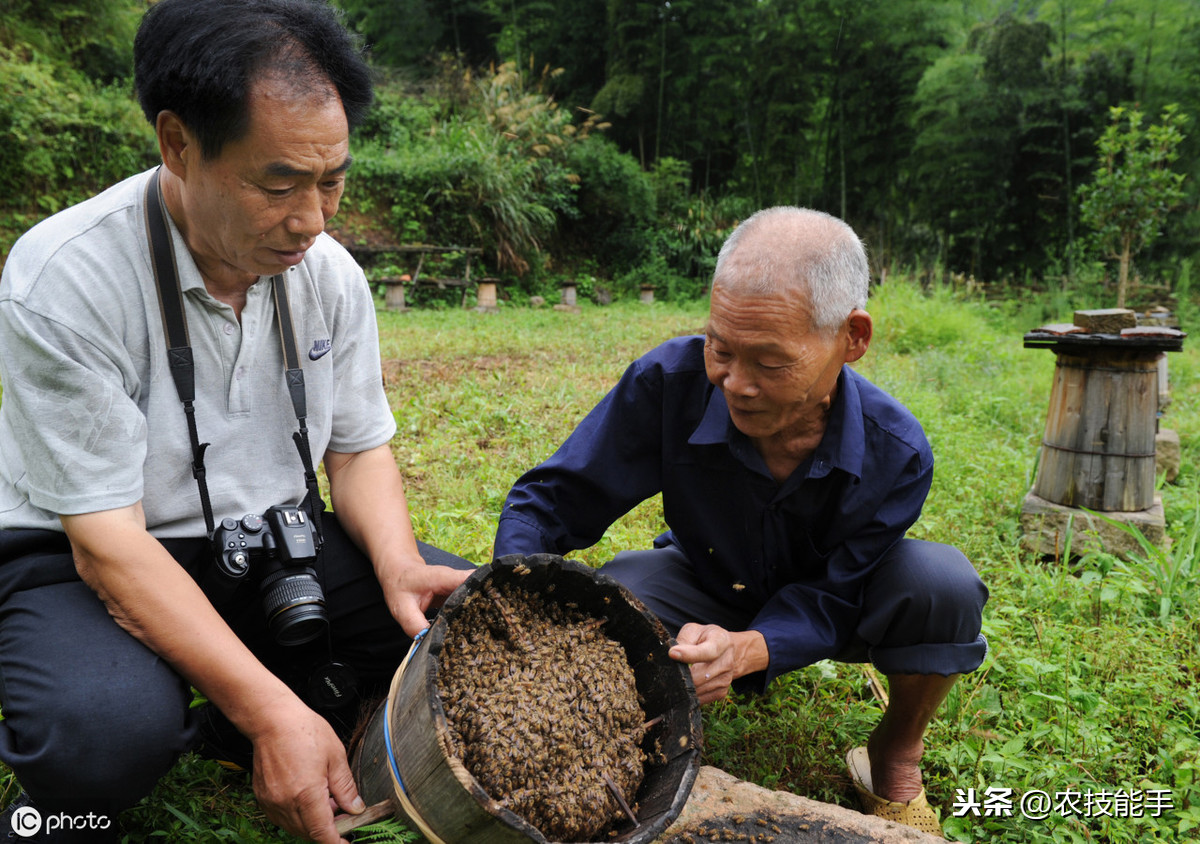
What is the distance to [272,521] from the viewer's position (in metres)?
1.80

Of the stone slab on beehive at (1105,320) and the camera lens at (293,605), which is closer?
the camera lens at (293,605)

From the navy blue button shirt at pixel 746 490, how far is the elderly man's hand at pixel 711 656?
164 millimetres

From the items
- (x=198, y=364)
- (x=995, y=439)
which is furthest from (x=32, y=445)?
(x=995, y=439)

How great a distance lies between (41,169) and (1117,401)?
38.4 ft

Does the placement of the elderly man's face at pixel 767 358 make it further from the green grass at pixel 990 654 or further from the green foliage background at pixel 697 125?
the green foliage background at pixel 697 125

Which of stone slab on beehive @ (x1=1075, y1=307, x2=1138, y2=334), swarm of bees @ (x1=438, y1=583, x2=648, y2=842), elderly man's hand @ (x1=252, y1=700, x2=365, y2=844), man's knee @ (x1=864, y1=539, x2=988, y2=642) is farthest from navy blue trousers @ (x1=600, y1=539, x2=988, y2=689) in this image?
stone slab on beehive @ (x1=1075, y1=307, x2=1138, y2=334)

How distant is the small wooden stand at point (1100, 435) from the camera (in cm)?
347

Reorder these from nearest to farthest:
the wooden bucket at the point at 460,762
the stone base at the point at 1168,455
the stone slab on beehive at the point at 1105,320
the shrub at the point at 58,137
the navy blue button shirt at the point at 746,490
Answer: the wooden bucket at the point at 460,762 → the navy blue button shirt at the point at 746,490 → the stone slab on beehive at the point at 1105,320 → the stone base at the point at 1168,455 → the shrub at the point at 58,137

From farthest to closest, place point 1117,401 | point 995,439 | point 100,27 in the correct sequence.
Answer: point 100,27 < point 995,439 < point 1117,401

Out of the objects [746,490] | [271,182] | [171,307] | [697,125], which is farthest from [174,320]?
[697,125]

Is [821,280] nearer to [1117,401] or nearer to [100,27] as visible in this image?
[1117,401]

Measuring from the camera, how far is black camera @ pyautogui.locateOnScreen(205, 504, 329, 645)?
5.64 feet

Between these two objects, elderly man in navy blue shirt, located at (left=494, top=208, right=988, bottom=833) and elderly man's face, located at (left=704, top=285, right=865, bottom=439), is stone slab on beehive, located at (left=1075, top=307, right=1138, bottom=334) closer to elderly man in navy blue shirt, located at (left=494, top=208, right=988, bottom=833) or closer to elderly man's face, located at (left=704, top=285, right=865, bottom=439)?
elderly man in navy blue shirt, located at (left=494, top=208, right=988, bottom=833)

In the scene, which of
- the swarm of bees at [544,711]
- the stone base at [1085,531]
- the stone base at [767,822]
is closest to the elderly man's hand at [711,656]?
the swarm of bees at [544,711]
